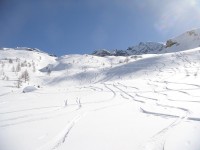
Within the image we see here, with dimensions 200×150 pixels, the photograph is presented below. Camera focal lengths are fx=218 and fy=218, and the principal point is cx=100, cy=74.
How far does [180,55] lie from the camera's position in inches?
583

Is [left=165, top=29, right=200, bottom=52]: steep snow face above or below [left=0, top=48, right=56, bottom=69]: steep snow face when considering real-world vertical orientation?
above

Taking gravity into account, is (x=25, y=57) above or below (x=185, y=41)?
below

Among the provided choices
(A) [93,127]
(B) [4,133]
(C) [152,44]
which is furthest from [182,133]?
(C) [152,44]

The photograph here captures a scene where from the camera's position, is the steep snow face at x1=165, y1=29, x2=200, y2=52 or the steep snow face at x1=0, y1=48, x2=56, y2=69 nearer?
the steep snow face at x1=165, y1=29, x2=200, y2=52

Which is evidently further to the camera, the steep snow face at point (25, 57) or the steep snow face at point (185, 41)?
the steep snow face at point (25, 57)

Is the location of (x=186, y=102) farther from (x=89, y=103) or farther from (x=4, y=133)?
(x=4, y=133)

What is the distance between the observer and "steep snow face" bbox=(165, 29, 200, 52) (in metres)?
28.8

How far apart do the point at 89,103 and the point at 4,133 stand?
83.6 inches

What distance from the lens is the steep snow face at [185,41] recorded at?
28.8 metres

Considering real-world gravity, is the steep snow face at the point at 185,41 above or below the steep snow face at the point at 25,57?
above

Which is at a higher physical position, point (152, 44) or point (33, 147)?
point (152, 44)

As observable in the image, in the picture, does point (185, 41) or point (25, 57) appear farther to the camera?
point (25, 57)

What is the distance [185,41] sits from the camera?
3030 cm

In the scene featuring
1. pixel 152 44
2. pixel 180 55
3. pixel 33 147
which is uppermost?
pixel 152 44
